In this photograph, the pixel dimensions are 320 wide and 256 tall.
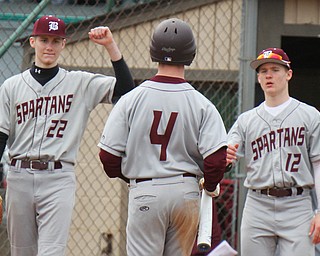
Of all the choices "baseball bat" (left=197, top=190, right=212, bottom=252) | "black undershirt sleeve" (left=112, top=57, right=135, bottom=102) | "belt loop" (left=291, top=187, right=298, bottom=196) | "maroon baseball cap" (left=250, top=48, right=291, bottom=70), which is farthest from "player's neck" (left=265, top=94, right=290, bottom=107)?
"baseball bat" (left=197, top=190, right=212, bottom=252)

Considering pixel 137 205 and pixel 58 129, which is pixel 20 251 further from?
pixel 137 205

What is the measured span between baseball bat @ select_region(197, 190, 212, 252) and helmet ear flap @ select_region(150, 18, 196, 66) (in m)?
0.78

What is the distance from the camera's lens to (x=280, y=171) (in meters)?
6.36

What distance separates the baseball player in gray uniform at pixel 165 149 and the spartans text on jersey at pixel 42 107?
115 cm

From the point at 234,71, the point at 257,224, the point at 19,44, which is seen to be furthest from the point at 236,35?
the point at 257,224

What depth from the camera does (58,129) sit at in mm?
6184

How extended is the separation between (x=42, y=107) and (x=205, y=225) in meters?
1.68

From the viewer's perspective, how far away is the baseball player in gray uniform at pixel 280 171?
6.30m

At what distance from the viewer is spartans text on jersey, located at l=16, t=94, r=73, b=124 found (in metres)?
6.19

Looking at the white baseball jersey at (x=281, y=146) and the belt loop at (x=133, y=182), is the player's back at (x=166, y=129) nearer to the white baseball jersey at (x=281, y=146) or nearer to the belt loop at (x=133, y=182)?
the belt loop at (x=133, y=182)

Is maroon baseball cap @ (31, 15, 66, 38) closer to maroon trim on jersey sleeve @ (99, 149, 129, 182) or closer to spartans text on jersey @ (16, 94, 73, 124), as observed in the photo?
spartans text on jersey @ (16, 94, 73, 124)

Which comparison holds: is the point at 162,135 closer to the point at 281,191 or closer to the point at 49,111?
the point at 49,111

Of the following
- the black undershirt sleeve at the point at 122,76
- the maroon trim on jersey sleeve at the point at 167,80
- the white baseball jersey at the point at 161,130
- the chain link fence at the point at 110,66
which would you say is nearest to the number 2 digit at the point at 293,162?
the black undershirt sleeve at the point at 122,76

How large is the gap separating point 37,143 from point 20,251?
0.74 meters
